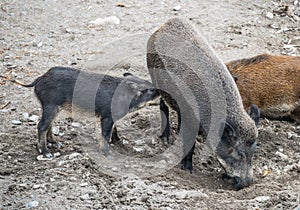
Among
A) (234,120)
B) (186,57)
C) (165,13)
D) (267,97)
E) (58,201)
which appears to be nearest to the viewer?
(58,201)

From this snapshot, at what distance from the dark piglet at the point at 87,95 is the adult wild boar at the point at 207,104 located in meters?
0.39

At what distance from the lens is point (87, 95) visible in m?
6.02

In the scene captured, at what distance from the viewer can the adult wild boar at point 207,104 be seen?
5.73m

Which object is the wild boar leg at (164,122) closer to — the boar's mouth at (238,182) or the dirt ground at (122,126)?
the dirt ground at (122,126)

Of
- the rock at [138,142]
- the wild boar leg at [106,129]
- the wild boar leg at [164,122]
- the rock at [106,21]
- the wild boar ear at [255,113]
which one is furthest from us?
the rock at [106,21]

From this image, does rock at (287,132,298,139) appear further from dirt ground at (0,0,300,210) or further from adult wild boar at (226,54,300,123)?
adult wild boar at (226,54,300,123)

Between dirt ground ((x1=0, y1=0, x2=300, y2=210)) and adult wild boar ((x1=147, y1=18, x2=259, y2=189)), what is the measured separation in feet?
0.92

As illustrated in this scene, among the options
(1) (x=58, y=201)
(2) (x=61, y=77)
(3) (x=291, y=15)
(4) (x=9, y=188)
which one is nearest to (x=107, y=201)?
(1) (x=58, y=201)

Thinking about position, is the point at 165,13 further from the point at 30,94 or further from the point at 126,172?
the point at 126,172

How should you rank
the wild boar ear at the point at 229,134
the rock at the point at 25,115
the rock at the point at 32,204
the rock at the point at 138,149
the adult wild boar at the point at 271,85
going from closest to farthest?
the rock at the point at 32,204
the wild boar ear at the point at 229,134
the rock at the point at 138,149
the rock at the point at 25,115
the adult wild boar at the point at 271,85

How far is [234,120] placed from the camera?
18.7 ft

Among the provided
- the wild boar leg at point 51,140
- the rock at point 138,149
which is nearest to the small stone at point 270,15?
the rock at point 138,149

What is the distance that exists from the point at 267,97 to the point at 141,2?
164 inches

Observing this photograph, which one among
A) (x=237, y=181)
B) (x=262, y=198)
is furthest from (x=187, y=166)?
(x=262, y=198)
